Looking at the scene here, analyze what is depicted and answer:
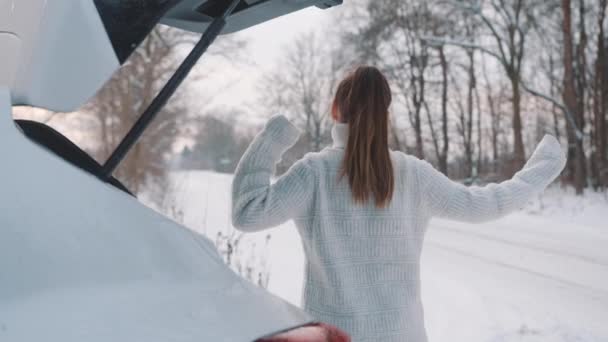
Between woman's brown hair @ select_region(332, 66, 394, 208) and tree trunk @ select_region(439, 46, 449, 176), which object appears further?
tree trunk @ select_region(439, 46, 449, 176)

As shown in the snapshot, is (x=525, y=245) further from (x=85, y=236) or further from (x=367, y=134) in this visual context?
(x=85, y=236)

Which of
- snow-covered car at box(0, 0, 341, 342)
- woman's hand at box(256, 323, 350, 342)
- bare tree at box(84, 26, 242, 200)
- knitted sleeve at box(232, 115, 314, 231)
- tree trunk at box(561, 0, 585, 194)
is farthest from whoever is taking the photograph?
tree trunk at box(561, 0, 585, 194)

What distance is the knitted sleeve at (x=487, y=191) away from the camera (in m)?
1.88

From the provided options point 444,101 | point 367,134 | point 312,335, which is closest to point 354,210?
point 367,134

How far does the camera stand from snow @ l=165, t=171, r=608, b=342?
4.60 m

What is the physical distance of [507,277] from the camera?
6.54 meters

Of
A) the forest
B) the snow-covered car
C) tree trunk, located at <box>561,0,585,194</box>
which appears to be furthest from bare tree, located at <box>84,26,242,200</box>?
the snow-covered car

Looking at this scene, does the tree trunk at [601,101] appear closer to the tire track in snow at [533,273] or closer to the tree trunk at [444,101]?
the tree trunk at [444,101]

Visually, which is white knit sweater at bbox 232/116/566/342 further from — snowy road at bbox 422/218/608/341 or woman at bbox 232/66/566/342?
snowy road at bbox 422/218/608/341

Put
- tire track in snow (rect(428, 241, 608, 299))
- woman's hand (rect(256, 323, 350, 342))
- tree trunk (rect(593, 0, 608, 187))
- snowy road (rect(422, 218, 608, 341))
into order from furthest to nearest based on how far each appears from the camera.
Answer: tree trunk (rect(593, 0, 608, 187)), tire track in snow (rect(428, 241, 608, 299)), snowy road (rect(422, 218, 608, 341)), woman's hand (rect(256, 323, 350, 342))

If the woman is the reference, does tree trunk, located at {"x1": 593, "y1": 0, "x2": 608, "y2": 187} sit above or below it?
above

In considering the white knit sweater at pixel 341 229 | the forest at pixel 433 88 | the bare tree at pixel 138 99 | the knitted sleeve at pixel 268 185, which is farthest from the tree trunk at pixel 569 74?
the knitted sleeve at pixel 268 185

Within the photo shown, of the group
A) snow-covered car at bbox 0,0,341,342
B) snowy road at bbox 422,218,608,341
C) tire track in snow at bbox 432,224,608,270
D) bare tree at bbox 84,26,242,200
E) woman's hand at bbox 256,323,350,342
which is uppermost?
bare tree at bbox 84,26,242,200

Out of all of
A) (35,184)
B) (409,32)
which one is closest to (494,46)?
(409,32)
